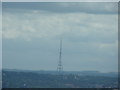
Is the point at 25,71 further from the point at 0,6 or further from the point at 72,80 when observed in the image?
the point at 0,6

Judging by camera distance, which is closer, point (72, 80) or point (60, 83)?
point (60, 83)

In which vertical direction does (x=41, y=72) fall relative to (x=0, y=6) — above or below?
below

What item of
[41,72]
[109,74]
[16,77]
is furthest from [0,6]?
[109,74]

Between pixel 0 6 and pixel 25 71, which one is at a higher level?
pixel 0 6

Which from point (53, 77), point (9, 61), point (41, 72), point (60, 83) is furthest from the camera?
point (9, 61)

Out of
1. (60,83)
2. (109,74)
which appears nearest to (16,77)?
(60,83)

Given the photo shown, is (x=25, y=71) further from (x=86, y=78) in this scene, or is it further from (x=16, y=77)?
(x=86, y=78)

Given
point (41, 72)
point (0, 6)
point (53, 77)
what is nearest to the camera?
point (0, 6)

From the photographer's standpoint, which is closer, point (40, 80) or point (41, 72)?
point (40, 80)

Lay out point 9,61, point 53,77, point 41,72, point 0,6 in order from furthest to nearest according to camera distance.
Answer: point 9,61 < point 41,72 < point 53,77 < point 0,6
